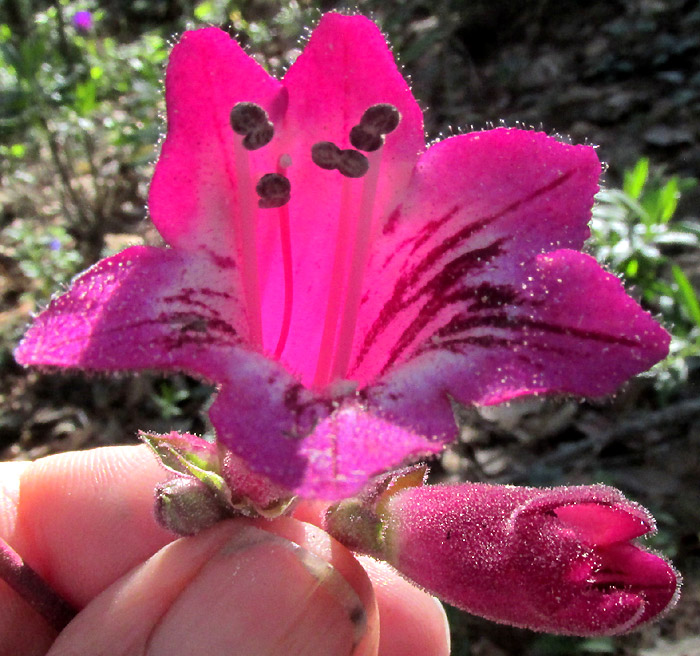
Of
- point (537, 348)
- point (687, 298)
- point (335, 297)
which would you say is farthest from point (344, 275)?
point (687, 298)

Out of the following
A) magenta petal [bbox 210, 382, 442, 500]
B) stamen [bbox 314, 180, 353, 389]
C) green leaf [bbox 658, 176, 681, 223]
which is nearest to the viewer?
magenta petal [bbox 210, 382, 442, 500]

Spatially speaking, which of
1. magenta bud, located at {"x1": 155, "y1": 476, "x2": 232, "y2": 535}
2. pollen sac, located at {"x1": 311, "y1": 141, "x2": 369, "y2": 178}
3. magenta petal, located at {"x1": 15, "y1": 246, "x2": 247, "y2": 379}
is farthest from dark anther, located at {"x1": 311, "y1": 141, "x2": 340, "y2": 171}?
magenta bud, located at {"x1": 155, "y1": 476, "x2": 232, "y2": 535}

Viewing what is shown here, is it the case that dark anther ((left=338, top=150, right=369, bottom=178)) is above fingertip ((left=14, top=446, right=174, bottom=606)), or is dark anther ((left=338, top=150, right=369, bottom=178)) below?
above

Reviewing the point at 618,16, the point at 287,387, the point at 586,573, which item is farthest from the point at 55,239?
the point at 618,16

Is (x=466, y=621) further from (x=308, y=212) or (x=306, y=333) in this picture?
(x=308, y=212)

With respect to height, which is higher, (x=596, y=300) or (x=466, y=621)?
(x=596, y=300)

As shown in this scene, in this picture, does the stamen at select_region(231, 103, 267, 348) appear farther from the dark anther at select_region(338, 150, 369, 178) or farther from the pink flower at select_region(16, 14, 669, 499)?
the dark anther at select_region(338, 150, 369, 178)
